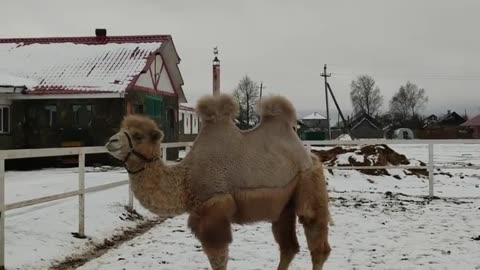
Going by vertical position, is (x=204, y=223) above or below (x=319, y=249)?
above

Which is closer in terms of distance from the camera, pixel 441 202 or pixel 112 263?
pixel 112 263

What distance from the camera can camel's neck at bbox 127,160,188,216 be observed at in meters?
4.41

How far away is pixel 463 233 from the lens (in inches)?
324

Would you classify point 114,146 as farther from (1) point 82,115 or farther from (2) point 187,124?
(2) point 187,124

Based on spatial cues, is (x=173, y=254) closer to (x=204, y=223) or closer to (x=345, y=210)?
(x=204, y=223)

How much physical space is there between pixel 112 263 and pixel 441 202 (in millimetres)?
7916

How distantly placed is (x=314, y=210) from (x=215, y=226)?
3.50ft

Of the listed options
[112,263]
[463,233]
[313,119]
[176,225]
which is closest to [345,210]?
[463,233]

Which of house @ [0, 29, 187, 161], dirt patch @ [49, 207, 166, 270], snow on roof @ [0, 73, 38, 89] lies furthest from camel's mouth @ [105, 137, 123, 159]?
snow on roof @ [0, 73, 38, 89]

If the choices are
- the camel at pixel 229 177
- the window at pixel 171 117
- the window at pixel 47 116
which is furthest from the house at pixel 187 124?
the camel at pixel 229 177

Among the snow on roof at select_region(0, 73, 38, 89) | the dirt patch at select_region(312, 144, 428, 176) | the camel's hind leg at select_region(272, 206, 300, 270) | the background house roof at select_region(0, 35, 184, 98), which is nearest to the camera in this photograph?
the camel's hind leg at select_region(272, 206, 300, 270)

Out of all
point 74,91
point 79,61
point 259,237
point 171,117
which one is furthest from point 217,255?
point 171,117

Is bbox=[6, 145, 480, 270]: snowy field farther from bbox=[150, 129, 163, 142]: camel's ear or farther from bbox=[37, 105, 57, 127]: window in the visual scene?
bbox=[37, 105, 57, 127]: window

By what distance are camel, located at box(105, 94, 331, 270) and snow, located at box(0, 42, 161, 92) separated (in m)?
14.6
